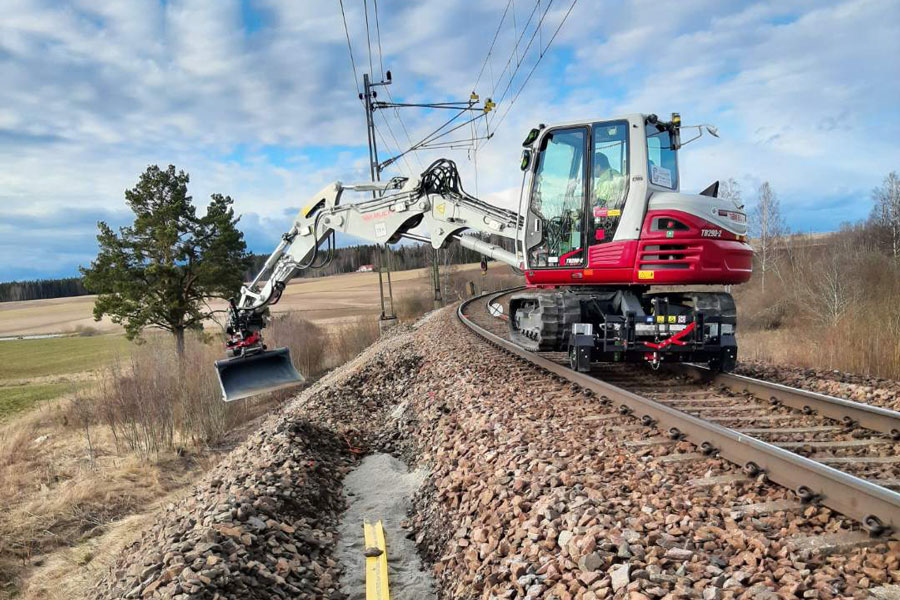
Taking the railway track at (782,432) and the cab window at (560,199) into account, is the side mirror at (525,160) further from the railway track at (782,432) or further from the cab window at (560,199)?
the railway track at (782,432)

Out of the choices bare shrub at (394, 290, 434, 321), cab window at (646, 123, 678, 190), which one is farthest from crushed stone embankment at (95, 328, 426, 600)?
bare shrub at (394, 290, 434, 321)

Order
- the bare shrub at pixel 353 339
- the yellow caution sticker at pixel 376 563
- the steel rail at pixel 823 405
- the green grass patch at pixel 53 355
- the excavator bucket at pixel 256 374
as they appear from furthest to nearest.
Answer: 1. the green grass patch at pixel 53 355
2. the bare shrub at pixel 353 339
3. the excavator bucket at pixel 256 374
4. the steel rail at pixel 823 405
5. the yellow caution sticker at pixel 376 563

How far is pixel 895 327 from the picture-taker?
11.6m

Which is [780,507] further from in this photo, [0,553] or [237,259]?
[237,259]

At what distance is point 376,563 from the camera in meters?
4.57

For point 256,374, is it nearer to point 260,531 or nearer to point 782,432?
point 260,531

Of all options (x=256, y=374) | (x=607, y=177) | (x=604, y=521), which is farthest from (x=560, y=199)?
(x=256, y=374)

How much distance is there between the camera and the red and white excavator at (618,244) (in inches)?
285

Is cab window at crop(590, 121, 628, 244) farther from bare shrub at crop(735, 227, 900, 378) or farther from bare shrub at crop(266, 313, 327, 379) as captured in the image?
bare shrub at crop(266, 313, 327, 379)

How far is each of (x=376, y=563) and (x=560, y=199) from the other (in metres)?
5.73

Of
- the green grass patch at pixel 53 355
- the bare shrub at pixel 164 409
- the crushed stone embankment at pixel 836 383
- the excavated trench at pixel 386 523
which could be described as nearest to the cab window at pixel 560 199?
the crushed stone embankment at pixel 836 383

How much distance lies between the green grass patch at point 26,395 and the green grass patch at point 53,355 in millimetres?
3352

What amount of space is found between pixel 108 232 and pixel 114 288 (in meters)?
2.88

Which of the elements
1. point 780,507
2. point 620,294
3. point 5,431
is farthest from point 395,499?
point 5,431
